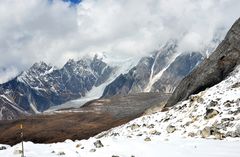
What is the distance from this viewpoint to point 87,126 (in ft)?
→ 579

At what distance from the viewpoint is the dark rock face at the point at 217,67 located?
7331 centimetres

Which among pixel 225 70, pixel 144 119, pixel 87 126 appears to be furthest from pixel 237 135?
pixel 87 126

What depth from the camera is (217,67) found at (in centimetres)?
7512

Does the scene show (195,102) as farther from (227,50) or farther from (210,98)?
(227,50)

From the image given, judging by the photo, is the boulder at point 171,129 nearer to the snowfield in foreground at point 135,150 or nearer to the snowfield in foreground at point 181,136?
the snowfield in foreground at point 181,136

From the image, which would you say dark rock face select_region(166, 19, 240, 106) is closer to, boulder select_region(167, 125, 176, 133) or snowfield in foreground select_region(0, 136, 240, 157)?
boulder select_region(167, 125, 176, 133)

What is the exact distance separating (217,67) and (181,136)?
33655 millimetres

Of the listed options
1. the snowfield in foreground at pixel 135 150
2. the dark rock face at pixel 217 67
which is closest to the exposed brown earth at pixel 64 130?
the dark rock face at pixel 217 67

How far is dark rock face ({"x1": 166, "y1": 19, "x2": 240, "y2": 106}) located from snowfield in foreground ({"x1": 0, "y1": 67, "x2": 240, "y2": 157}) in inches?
365

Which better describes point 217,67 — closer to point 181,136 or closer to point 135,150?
point 181,136

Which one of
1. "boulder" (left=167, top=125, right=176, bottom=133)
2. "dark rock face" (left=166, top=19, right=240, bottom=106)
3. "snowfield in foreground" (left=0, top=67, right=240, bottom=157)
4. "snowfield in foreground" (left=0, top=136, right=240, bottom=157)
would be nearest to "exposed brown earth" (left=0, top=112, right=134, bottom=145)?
"dark rock face" (left=166, top=19, right=240, bottom=106)

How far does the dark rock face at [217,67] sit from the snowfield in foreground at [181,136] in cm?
927

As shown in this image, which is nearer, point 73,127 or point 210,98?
point 210,98

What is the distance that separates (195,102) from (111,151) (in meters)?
28.3
